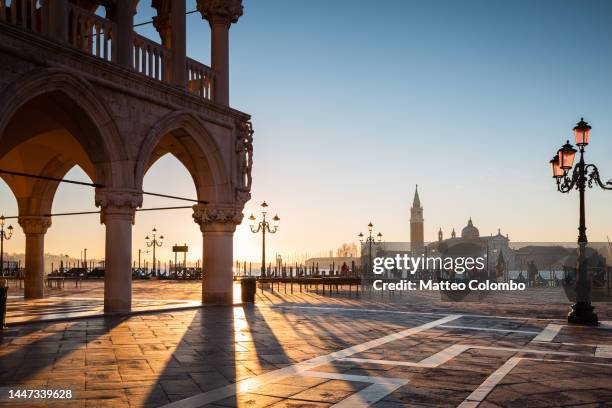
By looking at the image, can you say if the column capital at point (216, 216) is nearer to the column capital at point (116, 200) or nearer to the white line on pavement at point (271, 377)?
the column capital at point (116, 200)

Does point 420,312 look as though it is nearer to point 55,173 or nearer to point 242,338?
point 242,338

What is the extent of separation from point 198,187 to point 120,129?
378cm

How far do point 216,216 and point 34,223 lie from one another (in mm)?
6595

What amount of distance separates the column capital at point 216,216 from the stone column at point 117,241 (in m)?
3.05

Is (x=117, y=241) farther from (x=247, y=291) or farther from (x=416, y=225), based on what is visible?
(x=416, y=225)

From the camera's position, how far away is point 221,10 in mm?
17734

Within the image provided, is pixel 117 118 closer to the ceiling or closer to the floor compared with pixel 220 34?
closer to the floor

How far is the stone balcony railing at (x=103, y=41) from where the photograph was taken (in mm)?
12375

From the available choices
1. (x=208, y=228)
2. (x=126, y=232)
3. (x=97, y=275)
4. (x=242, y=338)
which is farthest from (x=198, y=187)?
(x=97, y=275)

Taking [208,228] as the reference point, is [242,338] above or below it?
below

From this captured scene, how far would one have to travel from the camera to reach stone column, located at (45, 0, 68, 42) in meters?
12.8

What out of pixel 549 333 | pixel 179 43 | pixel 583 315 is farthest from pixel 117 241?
pixel 583 315

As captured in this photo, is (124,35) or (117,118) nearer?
(117,118)

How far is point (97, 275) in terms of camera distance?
45.2 m
